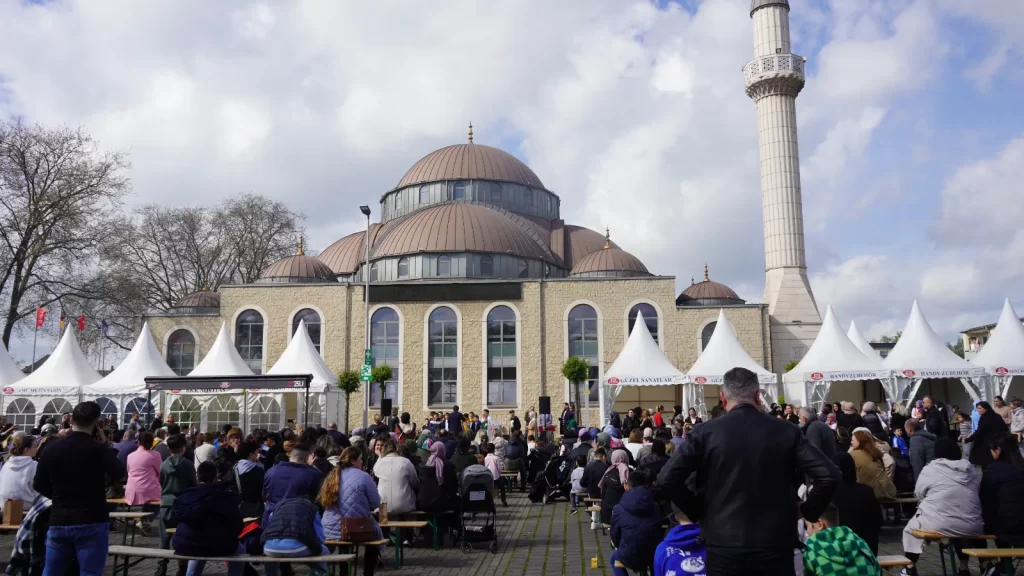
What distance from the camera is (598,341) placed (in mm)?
35562

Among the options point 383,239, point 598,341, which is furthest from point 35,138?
point 598,341

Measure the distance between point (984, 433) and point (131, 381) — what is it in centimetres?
2206

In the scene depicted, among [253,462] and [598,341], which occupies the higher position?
[598,341]

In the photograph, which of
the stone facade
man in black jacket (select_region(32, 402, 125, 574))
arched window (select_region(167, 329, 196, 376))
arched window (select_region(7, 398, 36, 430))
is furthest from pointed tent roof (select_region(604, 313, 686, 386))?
man in black jacket (select_region(32, 402, 125, 574))

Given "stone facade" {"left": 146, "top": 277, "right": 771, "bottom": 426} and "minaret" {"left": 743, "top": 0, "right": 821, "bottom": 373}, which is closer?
"stone facade" {"left": 146, "top": 277, "right": 771, "bottom": 426}

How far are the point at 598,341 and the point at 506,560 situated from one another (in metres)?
26.2

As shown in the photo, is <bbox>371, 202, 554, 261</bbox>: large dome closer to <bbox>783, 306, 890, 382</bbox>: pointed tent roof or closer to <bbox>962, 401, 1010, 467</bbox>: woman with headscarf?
<bbox>783, 306, 890, 382</bbox>: pointed tent roof

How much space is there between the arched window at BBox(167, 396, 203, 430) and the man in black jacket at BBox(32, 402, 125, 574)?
2202cm

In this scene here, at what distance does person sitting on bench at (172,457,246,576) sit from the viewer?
664cm

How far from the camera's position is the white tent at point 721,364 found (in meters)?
26.1

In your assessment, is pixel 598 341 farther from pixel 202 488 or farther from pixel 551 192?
pixel 202 488

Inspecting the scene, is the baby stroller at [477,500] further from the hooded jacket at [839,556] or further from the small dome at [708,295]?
the small dome at [708,295]

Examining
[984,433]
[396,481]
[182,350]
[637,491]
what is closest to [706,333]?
[182,350]

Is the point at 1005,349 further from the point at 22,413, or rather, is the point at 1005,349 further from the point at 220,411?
the point at 22,413
